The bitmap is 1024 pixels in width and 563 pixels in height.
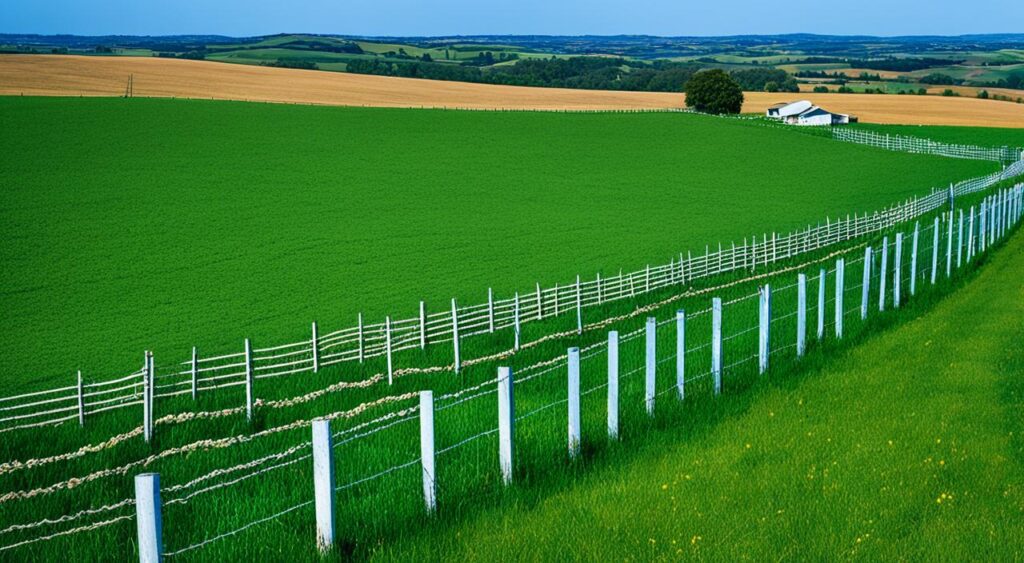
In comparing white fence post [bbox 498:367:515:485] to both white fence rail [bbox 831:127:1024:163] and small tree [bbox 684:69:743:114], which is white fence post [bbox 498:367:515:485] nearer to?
white fence rail [bbox 831:127:1024:163]

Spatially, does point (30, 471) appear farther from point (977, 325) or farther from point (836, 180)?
point (836, 180)

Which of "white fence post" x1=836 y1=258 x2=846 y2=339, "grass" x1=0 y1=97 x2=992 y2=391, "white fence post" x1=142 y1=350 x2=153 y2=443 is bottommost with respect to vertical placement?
"grass" x1=0 y1=97 x2=992 y2=391

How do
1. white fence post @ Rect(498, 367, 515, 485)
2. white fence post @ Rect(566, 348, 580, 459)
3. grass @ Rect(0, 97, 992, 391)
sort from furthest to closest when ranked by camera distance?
1. grass @ Rect(0, 97, 992, 391)
2. white fence post @ Rect(566, 348, 580, 459)
3. white fence post @ Rect(498, 367, 515, 485)

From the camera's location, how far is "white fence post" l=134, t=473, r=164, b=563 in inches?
278

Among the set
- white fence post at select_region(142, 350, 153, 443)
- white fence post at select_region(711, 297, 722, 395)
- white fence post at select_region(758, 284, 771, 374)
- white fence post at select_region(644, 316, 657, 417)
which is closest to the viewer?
white fence post at select_region(644, 316, 657, 417)

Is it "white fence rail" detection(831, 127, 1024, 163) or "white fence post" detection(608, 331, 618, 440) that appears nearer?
"white fence post" detection(608, 331, 618, 440)

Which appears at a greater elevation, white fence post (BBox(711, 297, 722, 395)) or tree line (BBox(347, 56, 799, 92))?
tree line (BBox(347, 56, 799, 92))

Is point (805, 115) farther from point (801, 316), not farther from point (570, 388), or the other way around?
point (570, 388)

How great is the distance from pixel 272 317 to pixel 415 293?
4.39 metres

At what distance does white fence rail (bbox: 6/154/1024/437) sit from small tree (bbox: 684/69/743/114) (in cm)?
6343

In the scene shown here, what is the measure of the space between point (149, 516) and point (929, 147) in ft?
287

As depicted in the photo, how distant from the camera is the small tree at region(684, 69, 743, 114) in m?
111

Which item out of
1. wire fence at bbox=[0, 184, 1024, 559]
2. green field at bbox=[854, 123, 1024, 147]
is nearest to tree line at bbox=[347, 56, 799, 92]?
green field at bbox=[854, 123, 1024, 147]

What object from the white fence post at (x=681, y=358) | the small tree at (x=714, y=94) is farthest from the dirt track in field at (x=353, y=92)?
the white fence post at (x=681, y=358)
